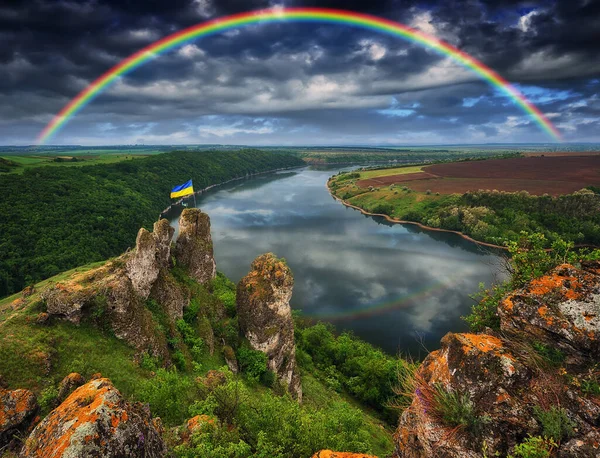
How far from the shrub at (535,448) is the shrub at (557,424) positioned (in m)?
0.19

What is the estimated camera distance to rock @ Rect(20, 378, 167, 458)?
7051mm

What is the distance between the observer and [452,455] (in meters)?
7.91

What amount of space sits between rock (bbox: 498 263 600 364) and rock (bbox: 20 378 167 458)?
11.3 m

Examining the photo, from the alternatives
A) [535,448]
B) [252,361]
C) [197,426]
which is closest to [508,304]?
[535,448]

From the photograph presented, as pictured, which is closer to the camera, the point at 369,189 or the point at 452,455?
the point at 452,455

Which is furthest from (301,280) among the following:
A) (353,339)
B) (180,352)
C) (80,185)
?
(80,185)

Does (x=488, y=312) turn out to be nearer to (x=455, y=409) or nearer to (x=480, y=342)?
(x=480, y=342)

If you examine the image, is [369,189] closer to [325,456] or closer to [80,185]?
[80,185]

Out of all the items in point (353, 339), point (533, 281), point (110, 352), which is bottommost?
point (353, 339)

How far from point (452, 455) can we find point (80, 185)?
458ft

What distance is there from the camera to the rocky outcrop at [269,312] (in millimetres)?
26688

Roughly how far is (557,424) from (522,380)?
45.0 inches

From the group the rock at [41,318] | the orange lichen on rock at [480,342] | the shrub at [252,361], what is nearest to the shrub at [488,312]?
the orange lichen on rock at [480,342]

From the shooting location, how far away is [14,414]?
11305 mm
